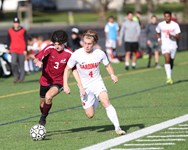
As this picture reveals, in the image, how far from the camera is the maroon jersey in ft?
46.0

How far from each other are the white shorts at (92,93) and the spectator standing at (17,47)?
469 inches

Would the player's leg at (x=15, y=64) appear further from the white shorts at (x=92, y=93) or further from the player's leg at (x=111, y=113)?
the player's leg at (x=111, y=113)

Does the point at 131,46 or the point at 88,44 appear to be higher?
the point at 88,44

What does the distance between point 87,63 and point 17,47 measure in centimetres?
1225

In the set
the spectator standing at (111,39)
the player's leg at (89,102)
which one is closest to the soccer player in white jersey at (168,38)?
the player's leg at (89,102)

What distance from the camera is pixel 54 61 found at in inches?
555

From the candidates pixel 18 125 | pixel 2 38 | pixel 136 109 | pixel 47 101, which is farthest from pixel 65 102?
pixel 2 38

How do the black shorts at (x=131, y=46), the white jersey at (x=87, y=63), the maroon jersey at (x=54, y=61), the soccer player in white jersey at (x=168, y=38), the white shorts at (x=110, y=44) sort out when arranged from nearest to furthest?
the white jersey at (x=87, y=63), the maroon jersey at (x=54, y=61), the soccer player in white jersey at (x=168, y=38), the black shorts at (x=131, y=46), the white shorts at (x=110, y=44)

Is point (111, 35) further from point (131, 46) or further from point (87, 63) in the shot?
point (87, 63)

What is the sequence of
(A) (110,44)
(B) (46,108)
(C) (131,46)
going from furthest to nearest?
(A) (110,44)
(C) (131,46)
(B) (46,108)

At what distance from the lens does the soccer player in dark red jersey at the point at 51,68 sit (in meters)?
13.9

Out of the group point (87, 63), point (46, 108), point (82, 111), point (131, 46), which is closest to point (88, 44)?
point (87, 63)

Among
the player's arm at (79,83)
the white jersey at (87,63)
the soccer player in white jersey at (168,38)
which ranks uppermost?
the white jersey at (87,63)

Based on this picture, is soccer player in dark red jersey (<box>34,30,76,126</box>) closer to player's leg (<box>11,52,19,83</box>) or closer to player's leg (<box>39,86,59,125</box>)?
player's leg (<box>39,86,59,125</box>)
